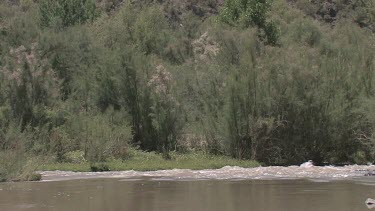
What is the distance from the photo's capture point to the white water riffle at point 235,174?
Answer: 101 ft

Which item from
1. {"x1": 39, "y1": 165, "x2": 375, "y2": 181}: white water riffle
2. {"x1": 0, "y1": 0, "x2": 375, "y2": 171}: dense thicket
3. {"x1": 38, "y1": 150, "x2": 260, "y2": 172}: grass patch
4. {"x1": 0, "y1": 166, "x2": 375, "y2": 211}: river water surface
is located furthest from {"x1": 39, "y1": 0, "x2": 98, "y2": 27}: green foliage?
{"x1": 0, "y1": 166, "x2": 375, "y2": 211}: river water surface

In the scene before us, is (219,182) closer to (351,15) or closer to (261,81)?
(261,81)

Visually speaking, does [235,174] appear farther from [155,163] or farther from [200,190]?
[200,190]

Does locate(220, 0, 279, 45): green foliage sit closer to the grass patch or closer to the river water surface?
the grass patch

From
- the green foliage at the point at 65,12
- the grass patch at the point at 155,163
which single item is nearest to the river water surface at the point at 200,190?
the grass patch at the point at 155,163

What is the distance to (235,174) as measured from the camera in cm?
3234

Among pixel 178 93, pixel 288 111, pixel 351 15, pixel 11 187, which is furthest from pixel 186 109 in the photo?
pixel 351 15

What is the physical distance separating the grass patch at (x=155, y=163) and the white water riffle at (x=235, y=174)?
121cm

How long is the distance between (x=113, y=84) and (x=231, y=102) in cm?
843

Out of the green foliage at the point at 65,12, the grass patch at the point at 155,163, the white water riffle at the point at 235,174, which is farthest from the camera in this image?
the green foliage at the point at 65,12

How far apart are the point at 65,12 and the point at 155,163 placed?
3109 centimetres

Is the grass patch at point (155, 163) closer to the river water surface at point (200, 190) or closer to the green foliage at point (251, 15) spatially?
the river water surface at point (200, 190)

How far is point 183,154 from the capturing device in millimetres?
40000

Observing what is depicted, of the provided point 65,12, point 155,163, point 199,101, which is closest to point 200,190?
point 155,163
